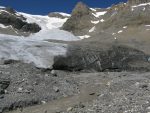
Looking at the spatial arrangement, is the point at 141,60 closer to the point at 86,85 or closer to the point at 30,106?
the point at 86,85

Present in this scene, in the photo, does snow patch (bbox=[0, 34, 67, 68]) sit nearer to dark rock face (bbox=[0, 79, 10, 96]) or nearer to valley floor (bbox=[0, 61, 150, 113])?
valley floor (bbox=[0, 61, 150, 113])

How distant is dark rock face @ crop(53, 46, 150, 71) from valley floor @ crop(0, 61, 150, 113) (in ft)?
18.3

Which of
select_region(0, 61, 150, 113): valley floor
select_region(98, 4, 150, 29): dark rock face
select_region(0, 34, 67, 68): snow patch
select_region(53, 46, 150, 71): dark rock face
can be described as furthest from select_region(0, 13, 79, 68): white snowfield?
select_region(98, 4, 150, 29): dark rock face

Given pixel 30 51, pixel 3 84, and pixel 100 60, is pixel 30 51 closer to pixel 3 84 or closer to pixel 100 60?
pixel 100 60

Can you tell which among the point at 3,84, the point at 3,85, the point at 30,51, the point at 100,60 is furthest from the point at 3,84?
the point at 100,60

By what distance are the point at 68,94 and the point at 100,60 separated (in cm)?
1324

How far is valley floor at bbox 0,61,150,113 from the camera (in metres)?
19.5

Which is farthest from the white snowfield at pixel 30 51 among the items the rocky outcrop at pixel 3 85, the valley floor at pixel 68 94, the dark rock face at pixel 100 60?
the rocky outcrop at pixel 3 85

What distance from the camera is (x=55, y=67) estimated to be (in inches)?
1352

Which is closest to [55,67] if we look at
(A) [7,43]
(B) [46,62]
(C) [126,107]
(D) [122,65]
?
(B) [46,62]

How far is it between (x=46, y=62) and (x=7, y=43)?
138 inches

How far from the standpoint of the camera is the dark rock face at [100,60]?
35.5 m

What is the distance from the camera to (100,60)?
123 feet

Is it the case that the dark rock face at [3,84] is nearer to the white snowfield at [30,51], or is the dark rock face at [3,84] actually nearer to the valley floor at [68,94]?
the valley floor at [68,94]
